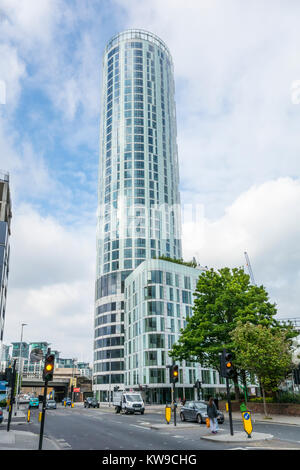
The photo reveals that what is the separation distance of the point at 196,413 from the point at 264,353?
7904 mm

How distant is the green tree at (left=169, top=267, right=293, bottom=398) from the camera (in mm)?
39250

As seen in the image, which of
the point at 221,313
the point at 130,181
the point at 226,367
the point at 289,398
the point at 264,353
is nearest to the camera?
the point at 226,367

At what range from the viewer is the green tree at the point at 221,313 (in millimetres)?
39250

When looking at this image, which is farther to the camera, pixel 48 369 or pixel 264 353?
pixel 264 353

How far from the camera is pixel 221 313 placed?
4191cm

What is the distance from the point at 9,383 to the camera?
24.9 m

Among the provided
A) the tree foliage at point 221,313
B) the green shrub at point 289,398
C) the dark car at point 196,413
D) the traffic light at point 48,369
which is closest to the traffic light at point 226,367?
the traffic light at point 48,369

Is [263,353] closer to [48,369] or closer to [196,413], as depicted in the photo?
[196,413]

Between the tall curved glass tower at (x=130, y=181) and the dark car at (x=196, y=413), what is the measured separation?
3177 inches

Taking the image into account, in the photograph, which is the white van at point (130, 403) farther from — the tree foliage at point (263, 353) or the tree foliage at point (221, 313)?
the tree foliage at point (263, 353)

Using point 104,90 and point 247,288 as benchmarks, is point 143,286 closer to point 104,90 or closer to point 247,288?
point 247,288

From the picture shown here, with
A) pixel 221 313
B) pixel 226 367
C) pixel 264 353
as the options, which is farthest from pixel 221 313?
pixel 226 367

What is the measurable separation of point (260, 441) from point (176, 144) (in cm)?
13485
